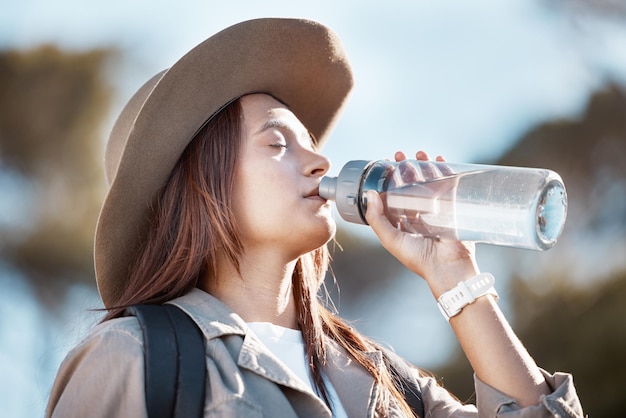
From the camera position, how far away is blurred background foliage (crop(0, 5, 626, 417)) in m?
4.42

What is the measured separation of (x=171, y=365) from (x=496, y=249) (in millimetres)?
2931

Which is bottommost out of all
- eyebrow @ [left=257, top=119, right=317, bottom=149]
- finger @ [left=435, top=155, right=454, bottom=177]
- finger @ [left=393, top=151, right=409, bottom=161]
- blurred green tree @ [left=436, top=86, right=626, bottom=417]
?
blurred green tree @ [left=436, top=86, right=626, bottom=417]

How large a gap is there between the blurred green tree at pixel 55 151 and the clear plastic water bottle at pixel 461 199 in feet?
9.22

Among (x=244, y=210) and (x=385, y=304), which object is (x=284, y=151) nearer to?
(x=244, y=210)

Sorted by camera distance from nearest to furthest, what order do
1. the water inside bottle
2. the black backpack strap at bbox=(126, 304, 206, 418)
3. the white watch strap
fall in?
1. the black backpack strap at bbox=(126, 304, 206, 418)
2. the water inside bottle
3. the white watch strap

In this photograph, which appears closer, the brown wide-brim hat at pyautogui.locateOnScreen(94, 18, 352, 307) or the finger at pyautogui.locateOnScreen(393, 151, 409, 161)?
the brown wide-brim hat at pyautogui.locateOnScreen(94, 18, 352, 307)

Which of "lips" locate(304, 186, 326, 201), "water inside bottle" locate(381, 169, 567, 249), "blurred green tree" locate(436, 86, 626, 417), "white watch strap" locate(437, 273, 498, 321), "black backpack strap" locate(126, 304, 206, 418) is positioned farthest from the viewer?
"blurred green tree" locate(436, 86, 626, 417)

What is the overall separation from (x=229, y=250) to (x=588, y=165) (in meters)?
2.93

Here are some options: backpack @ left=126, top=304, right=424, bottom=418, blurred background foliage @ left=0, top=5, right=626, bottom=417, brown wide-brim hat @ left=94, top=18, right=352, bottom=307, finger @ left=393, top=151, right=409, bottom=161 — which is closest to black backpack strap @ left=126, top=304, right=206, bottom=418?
backpack @ left=126, top=304, right=424, bottom=418

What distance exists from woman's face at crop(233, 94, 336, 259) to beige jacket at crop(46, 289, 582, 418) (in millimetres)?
208

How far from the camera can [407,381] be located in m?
2.19

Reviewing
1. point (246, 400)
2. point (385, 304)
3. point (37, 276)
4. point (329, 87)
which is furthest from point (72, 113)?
point (246, 400)

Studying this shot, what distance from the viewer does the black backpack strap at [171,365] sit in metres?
1.62

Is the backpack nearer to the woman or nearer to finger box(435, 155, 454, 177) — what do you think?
the woman
